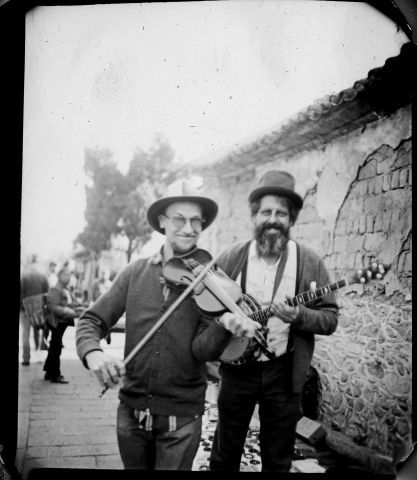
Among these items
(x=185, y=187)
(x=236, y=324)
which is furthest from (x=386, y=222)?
(x=185, y=187)

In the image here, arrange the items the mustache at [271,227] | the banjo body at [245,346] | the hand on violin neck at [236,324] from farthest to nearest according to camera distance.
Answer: the mustache at [271,227], the banjo body at [245,346], the hand on violin neck at [236,324]

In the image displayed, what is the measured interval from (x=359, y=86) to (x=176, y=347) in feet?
7.44

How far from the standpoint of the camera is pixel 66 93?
3.59 metres

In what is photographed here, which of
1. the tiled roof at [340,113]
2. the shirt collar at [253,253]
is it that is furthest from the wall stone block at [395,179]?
the shirt collar at [253,253]

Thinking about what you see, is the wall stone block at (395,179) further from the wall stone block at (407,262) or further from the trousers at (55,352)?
the trousers at (55,352)

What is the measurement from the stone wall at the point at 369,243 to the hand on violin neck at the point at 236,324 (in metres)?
0.59

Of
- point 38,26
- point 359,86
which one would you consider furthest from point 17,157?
point 359,86

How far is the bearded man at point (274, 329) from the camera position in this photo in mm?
3488

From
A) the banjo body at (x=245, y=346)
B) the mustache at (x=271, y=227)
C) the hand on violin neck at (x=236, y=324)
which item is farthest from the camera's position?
the mustache at (x=271, y=227)

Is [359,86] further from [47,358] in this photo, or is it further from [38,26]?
[47,358]

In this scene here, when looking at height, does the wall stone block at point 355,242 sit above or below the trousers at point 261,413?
above

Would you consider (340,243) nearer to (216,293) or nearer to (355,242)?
(355,242)

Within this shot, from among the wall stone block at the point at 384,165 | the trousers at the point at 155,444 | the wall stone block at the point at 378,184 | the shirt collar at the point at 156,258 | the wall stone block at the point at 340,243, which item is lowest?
the trousers at the point at 155,444

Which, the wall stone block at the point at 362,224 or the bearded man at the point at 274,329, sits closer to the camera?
the bearded man at the point at 274,329
